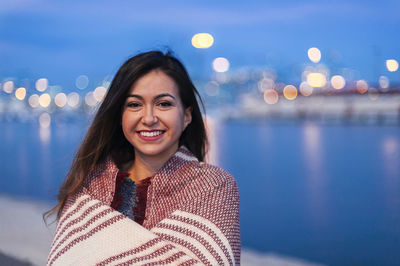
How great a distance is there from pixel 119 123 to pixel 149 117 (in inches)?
10.9

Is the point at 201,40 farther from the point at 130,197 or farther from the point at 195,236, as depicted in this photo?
the point at 195,236

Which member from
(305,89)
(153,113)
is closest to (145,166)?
(153,113)

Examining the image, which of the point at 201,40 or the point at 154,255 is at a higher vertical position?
the point at 201,40

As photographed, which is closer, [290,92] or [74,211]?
[74,211]

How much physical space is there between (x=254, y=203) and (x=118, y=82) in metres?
7.97

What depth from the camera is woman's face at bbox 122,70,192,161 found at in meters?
1.90

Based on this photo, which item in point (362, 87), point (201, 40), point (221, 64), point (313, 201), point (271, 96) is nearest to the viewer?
point (201, 40)

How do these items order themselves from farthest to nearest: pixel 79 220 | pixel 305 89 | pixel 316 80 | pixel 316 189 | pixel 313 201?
pixel 316 80
pixel 305 89
pixel 316 189
pixel 313 201
pixel 79 220

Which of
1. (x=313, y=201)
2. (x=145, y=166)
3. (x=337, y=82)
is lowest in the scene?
(x=313, y=201)

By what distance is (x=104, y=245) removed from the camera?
177cm

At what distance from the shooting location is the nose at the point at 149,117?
1.88m

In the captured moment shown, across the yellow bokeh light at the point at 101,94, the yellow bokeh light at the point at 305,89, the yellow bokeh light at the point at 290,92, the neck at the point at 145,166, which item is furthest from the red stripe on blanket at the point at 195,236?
the yellow bokeh light at the point at 290,92

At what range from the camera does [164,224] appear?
5.90 ft

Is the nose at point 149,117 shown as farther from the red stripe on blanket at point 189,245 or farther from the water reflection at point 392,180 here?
the water reflection at point 392,180
